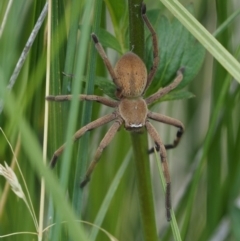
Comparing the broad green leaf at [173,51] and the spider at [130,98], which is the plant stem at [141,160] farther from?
the broad green leaf at [173,51]

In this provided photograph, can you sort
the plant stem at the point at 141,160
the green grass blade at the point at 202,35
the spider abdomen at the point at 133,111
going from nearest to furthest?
the green grass blade at the point at 202,35
the plant stem at the point at 141,160
the spider abdomen at the point at 133,111

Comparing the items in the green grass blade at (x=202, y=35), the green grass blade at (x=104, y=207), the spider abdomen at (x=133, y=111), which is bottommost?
the green grass blade at (x=104, y=207)

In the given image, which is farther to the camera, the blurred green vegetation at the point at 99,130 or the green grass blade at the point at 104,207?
the green grass blade at the point at 104,207

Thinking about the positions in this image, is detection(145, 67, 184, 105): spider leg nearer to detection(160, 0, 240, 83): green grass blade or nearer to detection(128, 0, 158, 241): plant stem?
detection(128, 0, 158, 241): plant stem

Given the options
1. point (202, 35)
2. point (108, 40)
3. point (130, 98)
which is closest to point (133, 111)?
point (130, 98)

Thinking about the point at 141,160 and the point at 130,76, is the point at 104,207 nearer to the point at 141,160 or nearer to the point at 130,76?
the point at 141,160

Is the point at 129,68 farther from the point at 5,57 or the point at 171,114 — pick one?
the point at 171,114

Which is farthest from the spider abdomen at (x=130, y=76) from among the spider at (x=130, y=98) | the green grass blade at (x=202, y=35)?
the green grass blade at (x=202, y=35)

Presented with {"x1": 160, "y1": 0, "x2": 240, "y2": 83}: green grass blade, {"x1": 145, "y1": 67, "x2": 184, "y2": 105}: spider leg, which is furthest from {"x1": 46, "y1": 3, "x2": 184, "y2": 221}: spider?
{"x1": 160, "y1": 0, "x2": 240, "y2": 83}: green grass blade
